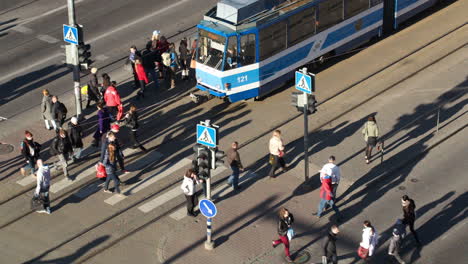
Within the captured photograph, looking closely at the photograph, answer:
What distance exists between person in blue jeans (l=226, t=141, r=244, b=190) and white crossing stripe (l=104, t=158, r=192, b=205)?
2.15 m

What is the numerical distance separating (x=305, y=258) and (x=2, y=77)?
621 inches

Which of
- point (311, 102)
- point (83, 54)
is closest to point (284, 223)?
point (311, 102)

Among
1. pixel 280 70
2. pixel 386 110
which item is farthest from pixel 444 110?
pixel 280 70

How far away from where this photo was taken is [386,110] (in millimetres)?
33656

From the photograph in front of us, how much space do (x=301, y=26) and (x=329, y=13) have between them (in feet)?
5.37

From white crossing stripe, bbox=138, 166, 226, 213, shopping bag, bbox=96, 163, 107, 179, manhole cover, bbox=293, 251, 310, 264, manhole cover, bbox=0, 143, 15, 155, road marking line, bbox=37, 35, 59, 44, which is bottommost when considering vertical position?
manhole cover, bbox=293, 251, 310, 264

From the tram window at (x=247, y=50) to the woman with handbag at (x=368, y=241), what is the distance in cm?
997

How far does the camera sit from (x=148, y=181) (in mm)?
30266

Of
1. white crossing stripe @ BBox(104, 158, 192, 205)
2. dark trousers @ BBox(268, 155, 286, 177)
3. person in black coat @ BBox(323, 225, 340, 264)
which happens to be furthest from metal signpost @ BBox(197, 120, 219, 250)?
white crossing stripe @ BBox(104, 158, 192, 205)

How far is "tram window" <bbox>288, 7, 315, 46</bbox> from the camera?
34.6m

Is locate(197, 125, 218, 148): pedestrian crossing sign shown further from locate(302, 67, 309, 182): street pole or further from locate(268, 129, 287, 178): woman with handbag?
locate(268, 129, 287, 178): woman with handbag

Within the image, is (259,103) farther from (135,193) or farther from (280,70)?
(135,193)

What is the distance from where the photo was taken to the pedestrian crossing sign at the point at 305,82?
2791 cm

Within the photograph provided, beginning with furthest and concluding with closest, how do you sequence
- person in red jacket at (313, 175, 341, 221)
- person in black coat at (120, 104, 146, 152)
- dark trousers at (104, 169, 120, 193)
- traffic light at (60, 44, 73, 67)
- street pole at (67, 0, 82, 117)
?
traffic light at (60, 44, 73, 67)
street pole at (67, 0, 82, 117)
person in black coat at (120, 104, 146, 152)
dark trousers at (104, 169, 120, 193)
person in red jacket at (313, 175, 341, 221)
